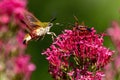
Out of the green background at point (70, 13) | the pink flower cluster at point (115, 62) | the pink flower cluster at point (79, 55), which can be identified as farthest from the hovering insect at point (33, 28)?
the green background at point (70, 13)

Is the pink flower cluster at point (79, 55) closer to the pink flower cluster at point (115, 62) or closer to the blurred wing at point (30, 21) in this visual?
the blurred wing at point (30, 21)

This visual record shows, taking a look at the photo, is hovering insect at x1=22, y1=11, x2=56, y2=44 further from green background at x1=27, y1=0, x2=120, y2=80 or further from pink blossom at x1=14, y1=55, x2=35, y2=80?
green background at x1=27, y1=0, x2=120, y2=80

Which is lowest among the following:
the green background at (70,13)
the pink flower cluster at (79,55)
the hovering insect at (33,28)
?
the pink flower cluster at (79,55)

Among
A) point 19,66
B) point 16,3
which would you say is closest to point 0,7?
point 16,3

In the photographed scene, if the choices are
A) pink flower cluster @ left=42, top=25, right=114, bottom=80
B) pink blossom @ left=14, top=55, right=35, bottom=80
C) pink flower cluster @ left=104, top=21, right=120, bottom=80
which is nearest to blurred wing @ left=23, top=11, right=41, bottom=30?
pink blossom @ left=14, top=55, right=35, bottom=80

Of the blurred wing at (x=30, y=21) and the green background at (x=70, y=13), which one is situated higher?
the green background at (x=70, y=13)

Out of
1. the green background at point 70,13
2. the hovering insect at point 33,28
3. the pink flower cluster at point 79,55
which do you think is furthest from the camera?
the green background at point 70,13
